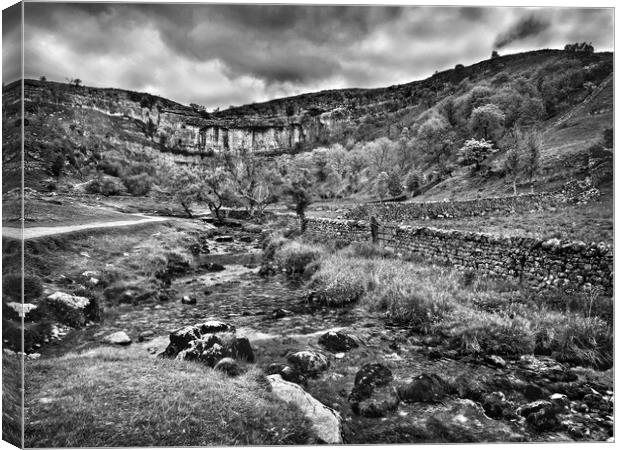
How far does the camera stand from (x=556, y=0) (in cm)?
439

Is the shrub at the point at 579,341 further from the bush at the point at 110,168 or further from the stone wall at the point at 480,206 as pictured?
the bush at the point at 110,168

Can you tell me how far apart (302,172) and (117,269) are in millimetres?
23257

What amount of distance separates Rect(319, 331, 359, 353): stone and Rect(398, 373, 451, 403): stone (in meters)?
1.04

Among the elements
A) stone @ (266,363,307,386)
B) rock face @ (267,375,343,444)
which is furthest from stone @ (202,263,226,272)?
rock face @ (267,375,343,444)

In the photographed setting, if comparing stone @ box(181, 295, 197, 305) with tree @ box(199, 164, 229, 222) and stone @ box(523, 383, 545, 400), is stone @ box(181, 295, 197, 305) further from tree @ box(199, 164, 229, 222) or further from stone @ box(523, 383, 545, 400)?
tree @ box(199, 164, 229, 222)

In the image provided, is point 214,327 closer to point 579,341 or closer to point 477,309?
point 477,309

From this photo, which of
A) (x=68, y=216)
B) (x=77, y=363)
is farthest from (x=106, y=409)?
(x=68, y=216)

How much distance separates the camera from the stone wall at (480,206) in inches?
243

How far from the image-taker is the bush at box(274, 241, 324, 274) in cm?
970

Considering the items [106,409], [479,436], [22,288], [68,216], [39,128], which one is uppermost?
[39,128]

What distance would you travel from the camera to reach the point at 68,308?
4941 mm

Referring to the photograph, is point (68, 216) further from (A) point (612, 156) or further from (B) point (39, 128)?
(A) point (612, 156)

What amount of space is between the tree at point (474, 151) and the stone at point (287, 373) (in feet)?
18.3

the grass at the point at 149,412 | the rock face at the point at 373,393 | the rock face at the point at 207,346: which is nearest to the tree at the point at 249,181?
the rock face at the point at 207,346
